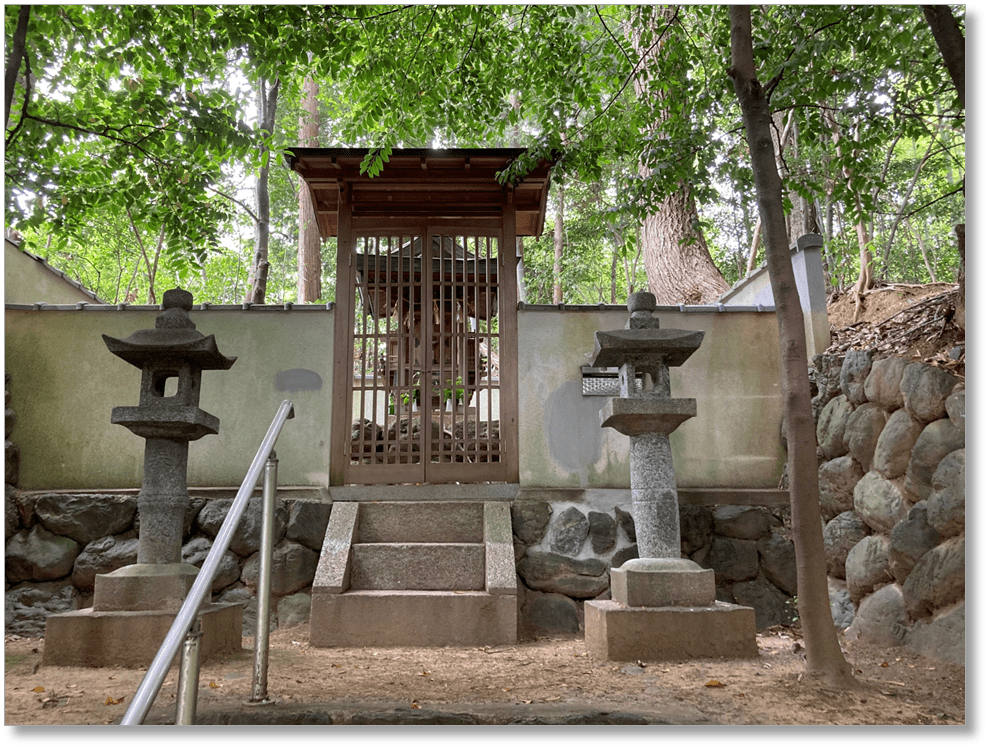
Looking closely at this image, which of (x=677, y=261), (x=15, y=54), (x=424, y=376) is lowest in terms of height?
(x=424, y=376)

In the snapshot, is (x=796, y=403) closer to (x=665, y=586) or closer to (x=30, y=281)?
(x=665, y=586)

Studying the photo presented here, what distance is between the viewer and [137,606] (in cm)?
359

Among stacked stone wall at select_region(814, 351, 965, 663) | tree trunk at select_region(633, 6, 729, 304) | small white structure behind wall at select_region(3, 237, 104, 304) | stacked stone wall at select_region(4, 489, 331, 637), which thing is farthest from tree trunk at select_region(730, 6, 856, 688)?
small white structure behind wall at select_region(3, 237, 104, 304)

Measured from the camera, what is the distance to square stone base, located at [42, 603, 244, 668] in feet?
11.4

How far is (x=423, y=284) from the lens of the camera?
19.1 ft

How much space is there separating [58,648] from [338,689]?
1.69 m

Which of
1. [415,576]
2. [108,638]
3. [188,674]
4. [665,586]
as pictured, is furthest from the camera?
[415,576]

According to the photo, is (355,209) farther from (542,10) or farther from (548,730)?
(548,730)

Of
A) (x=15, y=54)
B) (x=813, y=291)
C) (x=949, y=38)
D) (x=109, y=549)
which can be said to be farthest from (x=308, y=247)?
(x=949, y=38)

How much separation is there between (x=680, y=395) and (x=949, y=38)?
2.98 m

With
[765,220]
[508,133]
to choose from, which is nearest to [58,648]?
[765,220]

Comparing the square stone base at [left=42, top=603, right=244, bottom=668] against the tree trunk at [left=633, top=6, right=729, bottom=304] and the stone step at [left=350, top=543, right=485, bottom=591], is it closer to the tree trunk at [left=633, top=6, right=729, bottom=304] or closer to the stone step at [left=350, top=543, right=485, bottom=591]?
the stone step at [left=350, top=543, right=485, bottom=591]

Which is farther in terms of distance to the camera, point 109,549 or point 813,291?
point 813,291

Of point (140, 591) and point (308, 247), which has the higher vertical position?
point (308, 247)
